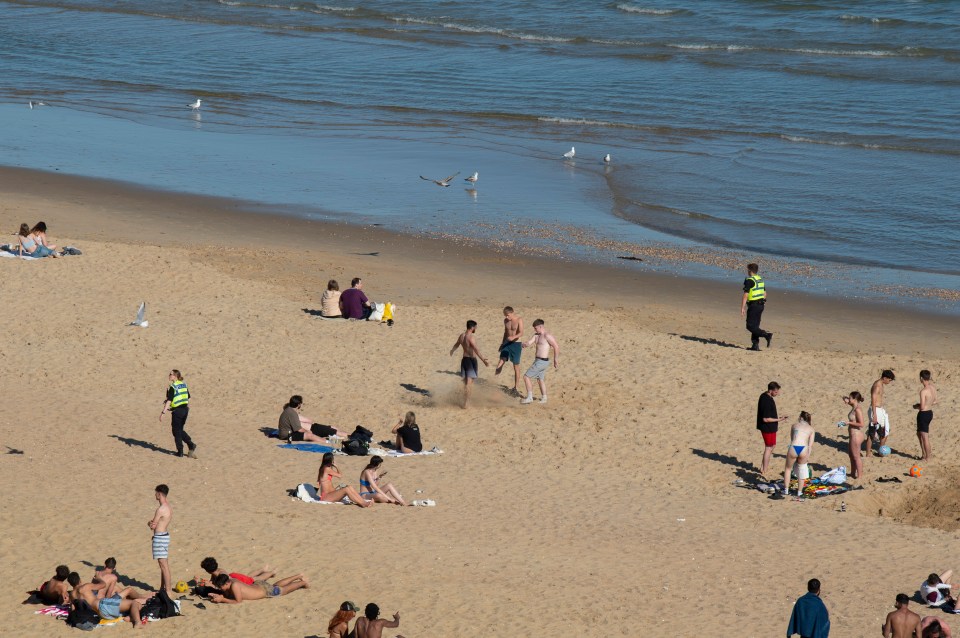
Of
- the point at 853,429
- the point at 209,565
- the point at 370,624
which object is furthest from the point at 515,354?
the point at 370,624

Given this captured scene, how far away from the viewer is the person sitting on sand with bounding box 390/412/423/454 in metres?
16.5

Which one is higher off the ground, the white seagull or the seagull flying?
the seagull flying

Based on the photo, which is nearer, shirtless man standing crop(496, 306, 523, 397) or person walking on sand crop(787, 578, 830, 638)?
person walking on sand crop(787, 578, 830, 638)

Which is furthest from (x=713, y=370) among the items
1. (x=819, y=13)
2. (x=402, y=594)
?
(x=819, y=13)

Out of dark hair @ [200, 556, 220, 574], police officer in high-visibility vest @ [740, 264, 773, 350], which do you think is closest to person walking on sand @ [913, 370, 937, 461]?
police officer in high-visibility vest @ [740, 264, 773, 350]

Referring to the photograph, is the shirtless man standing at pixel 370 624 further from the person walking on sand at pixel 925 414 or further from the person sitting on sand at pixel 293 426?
the person walking on sand at pixel 925 414

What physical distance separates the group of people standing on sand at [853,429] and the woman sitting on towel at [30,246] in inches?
565

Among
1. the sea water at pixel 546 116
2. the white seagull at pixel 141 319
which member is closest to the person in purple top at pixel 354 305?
the white seagull at pixel 141 319

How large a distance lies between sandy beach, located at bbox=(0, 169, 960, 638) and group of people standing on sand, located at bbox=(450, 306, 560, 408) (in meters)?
0.32

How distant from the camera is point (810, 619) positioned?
1084cm

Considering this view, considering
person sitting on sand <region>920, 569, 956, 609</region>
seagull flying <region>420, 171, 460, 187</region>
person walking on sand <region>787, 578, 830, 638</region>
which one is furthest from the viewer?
seagull flying <region>420, 171, 460, 187</region>

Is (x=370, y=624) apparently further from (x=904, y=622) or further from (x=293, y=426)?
(x=293, y=426)

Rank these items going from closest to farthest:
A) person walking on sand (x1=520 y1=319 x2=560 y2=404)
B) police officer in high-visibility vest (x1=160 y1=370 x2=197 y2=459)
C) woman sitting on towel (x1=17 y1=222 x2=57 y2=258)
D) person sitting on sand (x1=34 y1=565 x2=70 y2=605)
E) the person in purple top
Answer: person sitting on sand (x1=34 y1=565 x2=70 y2=605) → police officer in high-visibility vest (x1=160 y1=370 x2=197 y2=459) → person walking on sand (x1=520 y1=319 x2=560 y2=404) → the person in purple top → woman sitting on towel (x1=17 y1=222 x2=57 y2=258)

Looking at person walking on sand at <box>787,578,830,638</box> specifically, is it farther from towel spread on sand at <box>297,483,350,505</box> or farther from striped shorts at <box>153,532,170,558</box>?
striped shorts at <box>153,532,170,558</box>
